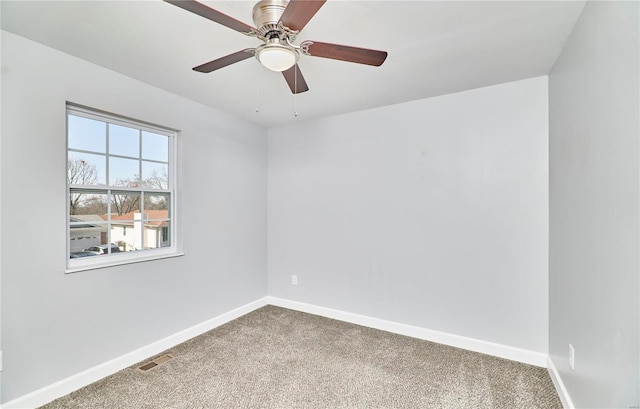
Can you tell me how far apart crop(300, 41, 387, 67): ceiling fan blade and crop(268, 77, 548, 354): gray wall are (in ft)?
5.11

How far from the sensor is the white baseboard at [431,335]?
100 inches

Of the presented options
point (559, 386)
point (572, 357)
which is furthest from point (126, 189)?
point (559, 386)

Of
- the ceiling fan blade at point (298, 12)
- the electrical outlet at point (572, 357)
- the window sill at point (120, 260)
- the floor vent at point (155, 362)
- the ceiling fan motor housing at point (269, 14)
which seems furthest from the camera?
the floor vent at point (155, 362)

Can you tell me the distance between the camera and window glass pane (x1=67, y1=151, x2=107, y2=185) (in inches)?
89.4

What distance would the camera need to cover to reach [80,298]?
2215 millimetres

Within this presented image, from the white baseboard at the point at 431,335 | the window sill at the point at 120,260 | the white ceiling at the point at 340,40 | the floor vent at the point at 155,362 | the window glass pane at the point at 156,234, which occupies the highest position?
the white ceiling at the point at 340,40

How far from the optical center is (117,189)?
253cm

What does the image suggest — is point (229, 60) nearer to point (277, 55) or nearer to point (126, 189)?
point (277, 55)

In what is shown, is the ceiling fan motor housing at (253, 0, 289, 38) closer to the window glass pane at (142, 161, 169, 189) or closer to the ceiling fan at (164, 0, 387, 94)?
the ceiling fan at (164, 0, 387, 94)

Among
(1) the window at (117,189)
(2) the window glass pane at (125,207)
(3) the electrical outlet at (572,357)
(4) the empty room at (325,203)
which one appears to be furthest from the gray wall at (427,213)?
(2) the window glass pane at (125,207)

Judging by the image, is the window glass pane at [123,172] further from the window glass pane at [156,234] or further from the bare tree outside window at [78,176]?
the window glass pane at [156,234]

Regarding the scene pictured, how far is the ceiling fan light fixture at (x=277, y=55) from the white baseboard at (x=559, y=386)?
2574 mm

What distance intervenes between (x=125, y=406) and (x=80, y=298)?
820 millimetres

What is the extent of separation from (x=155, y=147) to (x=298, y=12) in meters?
2.17
